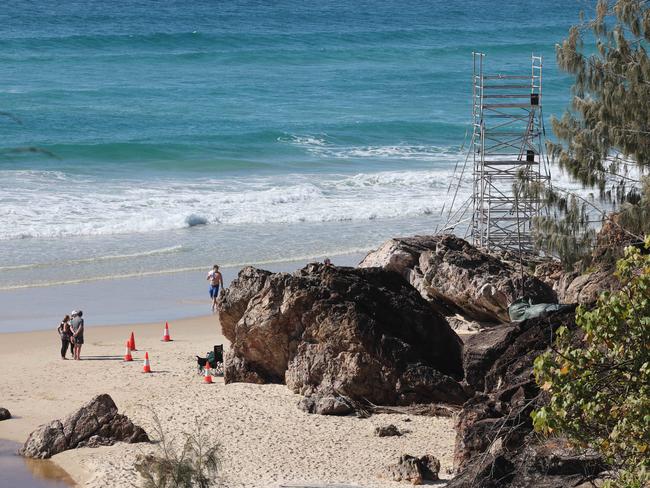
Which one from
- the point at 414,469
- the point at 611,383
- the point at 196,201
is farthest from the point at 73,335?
the point at 196,201

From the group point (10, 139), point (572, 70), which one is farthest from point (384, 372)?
point (10, 139)

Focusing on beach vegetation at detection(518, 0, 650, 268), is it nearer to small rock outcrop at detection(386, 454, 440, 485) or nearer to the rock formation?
the rock formation

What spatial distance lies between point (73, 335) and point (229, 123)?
29425 millimetres

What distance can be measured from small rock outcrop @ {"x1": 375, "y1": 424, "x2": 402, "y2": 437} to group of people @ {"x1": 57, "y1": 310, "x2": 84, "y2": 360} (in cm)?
623

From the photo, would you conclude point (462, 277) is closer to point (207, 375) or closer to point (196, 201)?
point (207, 375)

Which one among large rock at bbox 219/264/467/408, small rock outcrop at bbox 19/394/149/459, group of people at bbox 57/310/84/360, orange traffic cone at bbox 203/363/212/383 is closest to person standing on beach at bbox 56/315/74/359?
group of people at bbox 57/310/84/360

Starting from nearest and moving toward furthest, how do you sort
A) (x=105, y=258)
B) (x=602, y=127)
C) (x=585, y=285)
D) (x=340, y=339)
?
(x=340, y=339), (x=602, y=127), (x=585, y=285), (x=105, y=258)

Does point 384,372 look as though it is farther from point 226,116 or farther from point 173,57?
point 173,57

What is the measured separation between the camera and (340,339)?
17.2 meters

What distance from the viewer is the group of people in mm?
19531

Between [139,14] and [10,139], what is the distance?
102 ft

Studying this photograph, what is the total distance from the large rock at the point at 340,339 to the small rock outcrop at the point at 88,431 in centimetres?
262

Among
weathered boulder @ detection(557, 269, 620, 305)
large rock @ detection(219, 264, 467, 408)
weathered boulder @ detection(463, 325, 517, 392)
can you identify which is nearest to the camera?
weathered boulder @ detection(463, 325, 517, 392)

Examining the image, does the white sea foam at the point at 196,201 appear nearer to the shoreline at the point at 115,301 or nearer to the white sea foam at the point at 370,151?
the white sea foam at the point at 370,151
